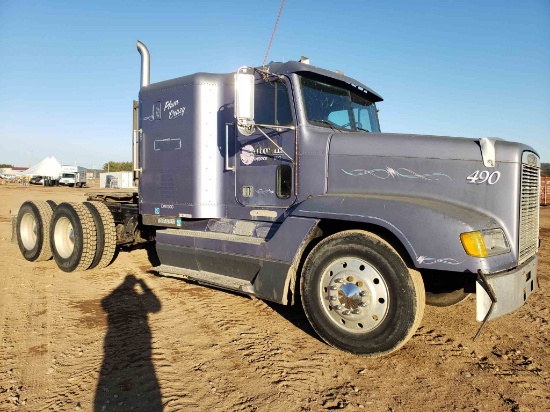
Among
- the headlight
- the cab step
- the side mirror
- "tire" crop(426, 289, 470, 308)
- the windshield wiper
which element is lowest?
"tire" crop(426, 289, 470, 308)

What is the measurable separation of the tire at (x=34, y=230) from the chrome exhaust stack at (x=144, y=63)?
10.8 feet

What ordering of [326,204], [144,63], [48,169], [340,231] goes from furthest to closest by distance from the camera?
[48,169] → [144,63] → [340,231] → [326,204]

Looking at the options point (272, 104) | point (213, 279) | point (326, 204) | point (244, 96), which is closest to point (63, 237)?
point (213, 279)

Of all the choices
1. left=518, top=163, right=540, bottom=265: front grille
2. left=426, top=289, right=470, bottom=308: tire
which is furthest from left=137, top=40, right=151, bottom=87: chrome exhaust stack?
left=518, top=163, right=540, bottom=265: front grille

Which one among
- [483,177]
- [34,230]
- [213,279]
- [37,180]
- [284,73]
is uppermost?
[37,180]

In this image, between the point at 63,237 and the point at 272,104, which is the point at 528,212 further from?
the point at 63,237

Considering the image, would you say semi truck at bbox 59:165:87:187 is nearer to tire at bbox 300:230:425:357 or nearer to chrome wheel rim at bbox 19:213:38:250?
chrome wheel rim at bbox 19:213:38:250

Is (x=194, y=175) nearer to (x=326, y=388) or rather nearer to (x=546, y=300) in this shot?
(x=326, y=388)

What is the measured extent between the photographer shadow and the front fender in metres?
2.15

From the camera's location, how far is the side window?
185 inches

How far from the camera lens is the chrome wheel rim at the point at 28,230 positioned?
7.86m

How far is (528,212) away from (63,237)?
6.98 m

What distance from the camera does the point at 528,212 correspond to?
12.6ft

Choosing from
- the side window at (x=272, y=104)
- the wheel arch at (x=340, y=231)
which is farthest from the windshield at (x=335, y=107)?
the wheel arch at (x=340, y=231)
